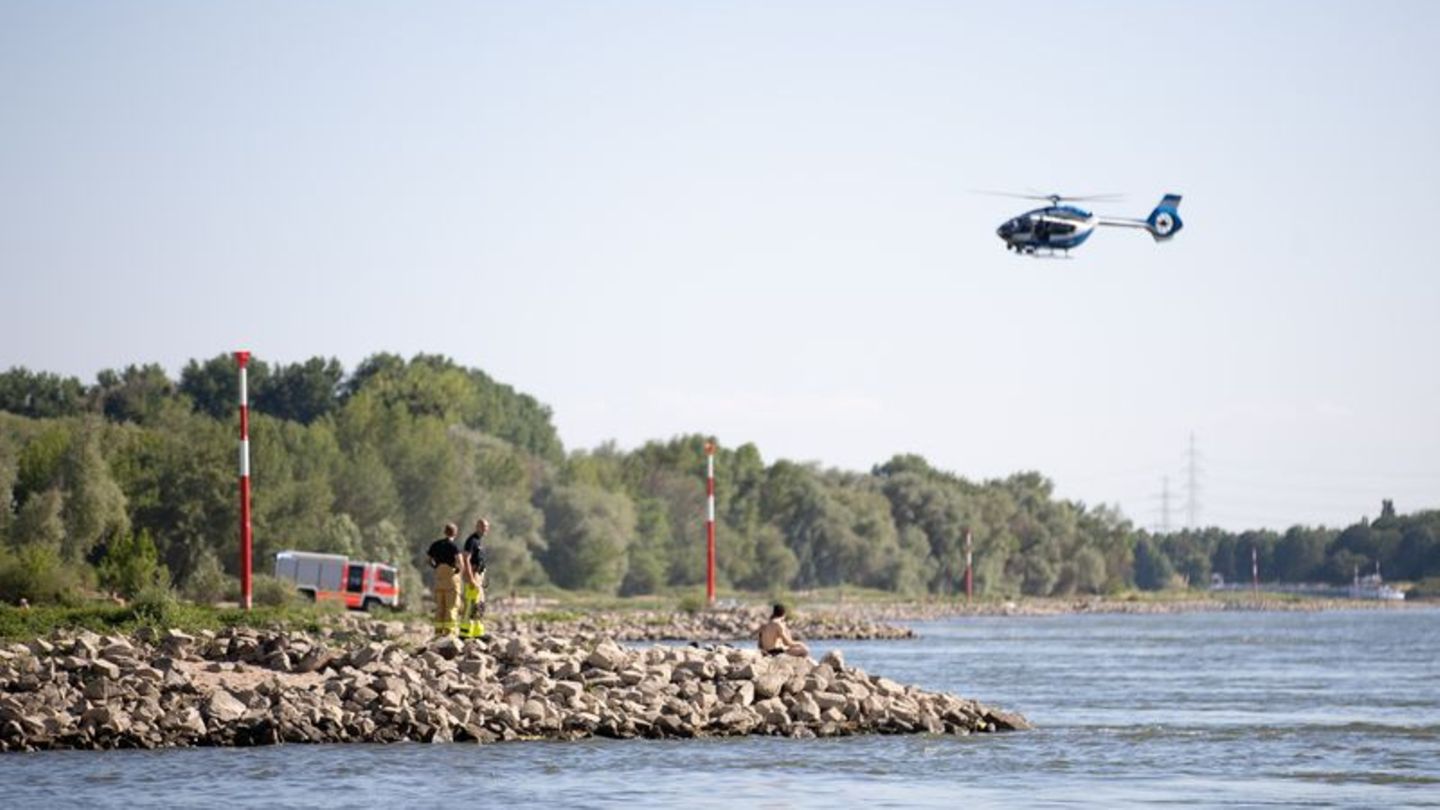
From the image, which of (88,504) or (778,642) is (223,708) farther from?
(88,504)

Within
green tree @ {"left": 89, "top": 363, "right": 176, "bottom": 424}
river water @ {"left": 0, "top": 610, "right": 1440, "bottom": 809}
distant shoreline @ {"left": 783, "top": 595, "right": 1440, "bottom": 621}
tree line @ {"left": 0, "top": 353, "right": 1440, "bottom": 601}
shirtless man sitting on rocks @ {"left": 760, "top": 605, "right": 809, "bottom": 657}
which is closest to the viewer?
river water @ {"left": 0, "top": 610, "right": 1440, "bottom": 809}

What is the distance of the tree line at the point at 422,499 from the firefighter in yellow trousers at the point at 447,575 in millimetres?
17601

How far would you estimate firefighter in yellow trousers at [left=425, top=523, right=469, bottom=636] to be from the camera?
36875 mm

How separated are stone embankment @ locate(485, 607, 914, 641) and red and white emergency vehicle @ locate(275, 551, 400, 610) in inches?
136

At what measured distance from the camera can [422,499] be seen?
110 m

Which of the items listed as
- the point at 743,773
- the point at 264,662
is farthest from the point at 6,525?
the point at 743,773

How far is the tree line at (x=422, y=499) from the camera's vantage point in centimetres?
8012

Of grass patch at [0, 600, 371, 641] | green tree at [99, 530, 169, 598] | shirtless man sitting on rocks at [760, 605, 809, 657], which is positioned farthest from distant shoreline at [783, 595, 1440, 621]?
shirtless man sitting on rocks at [760, 605, 809, 657]

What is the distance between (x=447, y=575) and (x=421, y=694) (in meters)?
4.07

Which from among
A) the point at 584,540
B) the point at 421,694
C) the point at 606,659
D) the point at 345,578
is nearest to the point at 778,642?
the point at 606,659

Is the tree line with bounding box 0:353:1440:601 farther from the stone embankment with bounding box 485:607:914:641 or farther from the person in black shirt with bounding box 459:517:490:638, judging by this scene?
the person in black shirt with bounding box 459:517:490:638

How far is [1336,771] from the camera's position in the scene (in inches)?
1267

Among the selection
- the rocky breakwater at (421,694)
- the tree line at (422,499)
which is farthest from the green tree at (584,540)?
the rocky breakwater at (421,694)

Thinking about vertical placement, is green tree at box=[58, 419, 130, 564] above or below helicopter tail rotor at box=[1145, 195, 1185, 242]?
below
